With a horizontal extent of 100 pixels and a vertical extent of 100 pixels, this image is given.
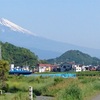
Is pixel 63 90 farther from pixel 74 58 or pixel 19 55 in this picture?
pixel 74 58

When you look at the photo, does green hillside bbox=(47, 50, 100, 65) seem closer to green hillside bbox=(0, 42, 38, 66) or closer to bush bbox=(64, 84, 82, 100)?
green hillside bbox=(0, 42, 38, 66)

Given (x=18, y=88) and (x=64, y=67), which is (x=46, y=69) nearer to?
(x=64, y=67)

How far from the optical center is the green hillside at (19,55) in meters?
94.7

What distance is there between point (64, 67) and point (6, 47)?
53.8 ft

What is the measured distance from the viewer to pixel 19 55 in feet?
313

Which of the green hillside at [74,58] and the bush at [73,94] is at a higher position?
the green hillside at [74,58]

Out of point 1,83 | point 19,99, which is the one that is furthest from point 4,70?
point 19,99

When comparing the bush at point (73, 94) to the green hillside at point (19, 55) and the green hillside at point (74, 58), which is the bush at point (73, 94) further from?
the green hillside at point (74, 58)

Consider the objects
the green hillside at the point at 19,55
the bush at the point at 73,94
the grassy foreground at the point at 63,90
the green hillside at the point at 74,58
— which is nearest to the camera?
the bush at the point at 73,94

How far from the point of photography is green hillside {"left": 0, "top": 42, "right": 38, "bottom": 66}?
311 ft

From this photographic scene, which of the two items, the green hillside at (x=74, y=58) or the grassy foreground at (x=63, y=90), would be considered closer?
the grassy foreground at (x=63, y=90)

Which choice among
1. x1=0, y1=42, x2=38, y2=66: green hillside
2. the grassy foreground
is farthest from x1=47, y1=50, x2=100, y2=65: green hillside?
the grassy foreground

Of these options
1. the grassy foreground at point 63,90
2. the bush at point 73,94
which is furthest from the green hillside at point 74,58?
the bush at point 73,94

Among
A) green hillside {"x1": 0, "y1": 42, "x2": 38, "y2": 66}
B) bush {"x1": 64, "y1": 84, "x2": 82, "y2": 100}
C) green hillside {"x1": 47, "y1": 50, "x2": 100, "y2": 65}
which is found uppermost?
green hillside {"x1": 47, "y1": 50, "x2": 100, "y2": 65}
